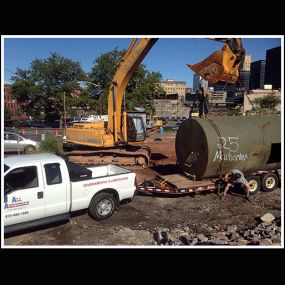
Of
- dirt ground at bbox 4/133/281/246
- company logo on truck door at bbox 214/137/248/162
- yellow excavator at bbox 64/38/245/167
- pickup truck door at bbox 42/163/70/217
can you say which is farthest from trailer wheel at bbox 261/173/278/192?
pickup truck door at bbox 42/163/70/217

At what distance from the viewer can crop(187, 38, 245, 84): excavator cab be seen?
9953 millimetres

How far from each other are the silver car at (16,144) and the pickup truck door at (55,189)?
1325cm

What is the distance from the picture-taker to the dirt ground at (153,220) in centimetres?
759

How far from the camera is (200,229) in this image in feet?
27.7

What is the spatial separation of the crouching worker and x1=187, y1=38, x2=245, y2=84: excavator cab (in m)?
3.34

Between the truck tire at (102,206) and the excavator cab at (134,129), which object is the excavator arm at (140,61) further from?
the truck tire at (102,206)

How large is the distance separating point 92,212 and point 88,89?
47459 mm

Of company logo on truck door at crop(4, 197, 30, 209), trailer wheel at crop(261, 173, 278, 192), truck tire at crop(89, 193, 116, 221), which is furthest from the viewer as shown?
trailer wheel at crop(261, 173, 278, 192)

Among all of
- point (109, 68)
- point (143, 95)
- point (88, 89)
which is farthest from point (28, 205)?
point (109, 68)

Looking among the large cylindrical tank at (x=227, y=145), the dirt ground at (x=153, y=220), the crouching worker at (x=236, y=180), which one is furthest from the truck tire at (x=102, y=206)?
the crouching worker at (x=236, y=180)

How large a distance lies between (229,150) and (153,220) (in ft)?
12.9

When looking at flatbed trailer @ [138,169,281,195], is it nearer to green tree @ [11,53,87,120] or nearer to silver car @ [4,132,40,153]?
silver car @ [4,132,40,153]

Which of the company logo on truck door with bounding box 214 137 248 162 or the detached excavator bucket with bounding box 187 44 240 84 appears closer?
the detached excavator bucket with bounding box 187 44 240 84

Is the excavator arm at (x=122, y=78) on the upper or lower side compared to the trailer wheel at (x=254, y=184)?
upper
